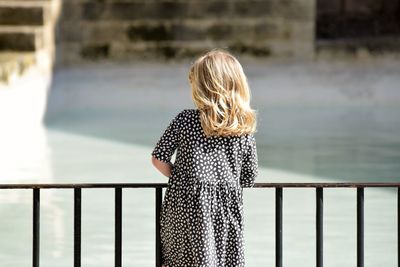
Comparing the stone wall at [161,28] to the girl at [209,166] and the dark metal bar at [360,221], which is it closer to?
the dark metal bar at [360,221]

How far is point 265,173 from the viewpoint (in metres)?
8.59

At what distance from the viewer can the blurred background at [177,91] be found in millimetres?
8320

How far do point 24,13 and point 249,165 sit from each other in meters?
8.34

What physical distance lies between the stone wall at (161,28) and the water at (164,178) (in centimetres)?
18

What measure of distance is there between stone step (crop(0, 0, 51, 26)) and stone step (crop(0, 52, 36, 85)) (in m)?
0.47

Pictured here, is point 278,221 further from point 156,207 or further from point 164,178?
point 164,178

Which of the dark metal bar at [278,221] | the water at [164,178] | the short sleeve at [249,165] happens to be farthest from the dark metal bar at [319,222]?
the water at [164,178]

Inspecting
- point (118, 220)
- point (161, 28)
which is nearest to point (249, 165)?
point (118, 220)

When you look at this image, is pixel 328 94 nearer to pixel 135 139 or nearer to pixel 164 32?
pixel 164 32

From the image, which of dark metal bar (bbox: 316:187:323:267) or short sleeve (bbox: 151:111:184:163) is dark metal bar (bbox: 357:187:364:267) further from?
short sleeve (bbox: 151:111:184:163)

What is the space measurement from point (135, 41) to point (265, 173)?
460 cm

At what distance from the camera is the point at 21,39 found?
11758 mm

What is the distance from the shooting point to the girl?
382 cm

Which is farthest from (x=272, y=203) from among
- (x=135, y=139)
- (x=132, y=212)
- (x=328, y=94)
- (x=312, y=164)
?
(x=328, y=94)
